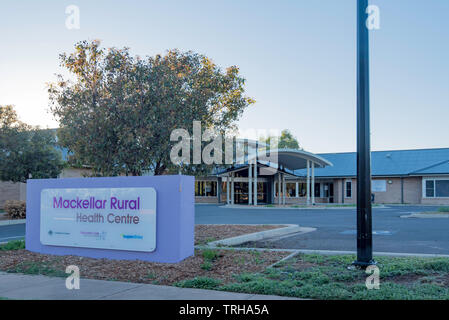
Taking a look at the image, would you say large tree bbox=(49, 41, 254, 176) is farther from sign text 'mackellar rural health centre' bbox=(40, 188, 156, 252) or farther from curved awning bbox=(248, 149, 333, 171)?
curved awning bbox=(248, 149, 333, 171)

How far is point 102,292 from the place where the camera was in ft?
21.0

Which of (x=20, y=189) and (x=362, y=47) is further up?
(x=362, y=47)

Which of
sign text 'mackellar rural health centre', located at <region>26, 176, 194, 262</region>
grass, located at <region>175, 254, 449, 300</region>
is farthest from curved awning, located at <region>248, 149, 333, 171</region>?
grass, located at <region>175, 254, 449, 300</region>

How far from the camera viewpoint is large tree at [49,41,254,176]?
10594 mm

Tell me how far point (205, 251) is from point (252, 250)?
1.22 m

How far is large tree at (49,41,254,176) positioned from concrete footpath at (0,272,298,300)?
13.8 ft

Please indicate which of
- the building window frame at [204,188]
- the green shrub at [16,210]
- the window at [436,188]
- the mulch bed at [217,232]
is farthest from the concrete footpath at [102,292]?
the building window frame at [204,188]

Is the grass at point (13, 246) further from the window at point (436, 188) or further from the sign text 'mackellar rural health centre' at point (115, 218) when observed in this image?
the window at point (436, 188)

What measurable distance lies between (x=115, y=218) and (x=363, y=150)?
5.28 m

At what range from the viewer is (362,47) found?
7832mm

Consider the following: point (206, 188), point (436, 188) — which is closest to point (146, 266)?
point (436, 188)

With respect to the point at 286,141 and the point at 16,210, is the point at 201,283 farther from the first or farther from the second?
the point at 286,141
